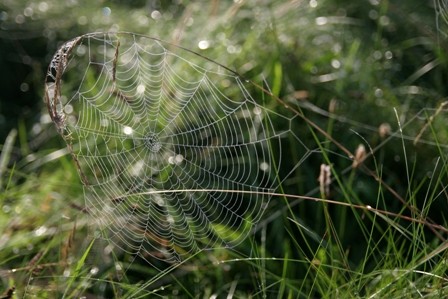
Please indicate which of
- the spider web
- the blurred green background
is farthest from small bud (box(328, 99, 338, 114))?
the spider web

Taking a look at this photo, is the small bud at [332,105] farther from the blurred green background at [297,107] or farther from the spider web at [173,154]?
the spider web at [173,154]

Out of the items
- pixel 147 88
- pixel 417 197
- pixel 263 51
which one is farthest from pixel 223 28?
pixel 417 197

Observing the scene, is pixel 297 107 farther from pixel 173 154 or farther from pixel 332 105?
pixel 332 105

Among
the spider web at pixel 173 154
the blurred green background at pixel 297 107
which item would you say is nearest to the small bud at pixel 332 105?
the blurred green background at pixel 297 107

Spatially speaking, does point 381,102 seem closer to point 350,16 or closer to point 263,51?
point 263,51

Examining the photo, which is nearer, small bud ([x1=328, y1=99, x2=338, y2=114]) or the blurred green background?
small bud ([x1=328, y1=99, x2=338, y2=114])

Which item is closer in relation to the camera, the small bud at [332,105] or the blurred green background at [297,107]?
the small bud at [332,105]

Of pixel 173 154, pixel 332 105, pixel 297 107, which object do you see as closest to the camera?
pixel 332 105

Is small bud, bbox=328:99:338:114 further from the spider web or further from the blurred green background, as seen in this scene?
the spider web

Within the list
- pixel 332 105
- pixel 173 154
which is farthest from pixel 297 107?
pixel 332 105
